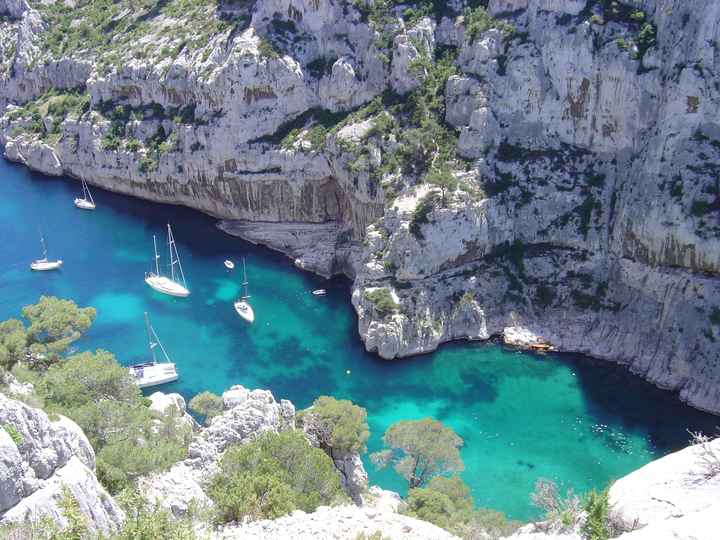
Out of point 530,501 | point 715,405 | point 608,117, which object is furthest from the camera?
point 608,117

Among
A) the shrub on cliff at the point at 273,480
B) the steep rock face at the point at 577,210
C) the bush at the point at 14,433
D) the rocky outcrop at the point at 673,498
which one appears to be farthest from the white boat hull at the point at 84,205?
the rocky outcrop at the point at 673,498

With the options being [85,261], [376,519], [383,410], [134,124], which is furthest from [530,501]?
[134,124]

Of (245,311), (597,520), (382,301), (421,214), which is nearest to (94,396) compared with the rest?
(597,520)

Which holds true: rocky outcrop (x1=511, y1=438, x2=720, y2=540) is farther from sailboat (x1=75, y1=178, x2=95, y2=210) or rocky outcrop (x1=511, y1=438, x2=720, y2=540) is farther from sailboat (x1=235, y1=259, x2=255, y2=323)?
sailboat (x1=75, y1=178, x2=95, y2=210)

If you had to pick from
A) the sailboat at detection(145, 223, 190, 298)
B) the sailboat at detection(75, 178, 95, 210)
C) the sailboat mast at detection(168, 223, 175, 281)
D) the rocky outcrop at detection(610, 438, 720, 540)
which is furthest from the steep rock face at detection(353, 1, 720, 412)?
the sailboat at detection(75, 178, 95, 210)

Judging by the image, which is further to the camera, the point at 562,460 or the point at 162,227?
the point at 162,227

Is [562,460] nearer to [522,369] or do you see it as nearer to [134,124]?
[522,369]

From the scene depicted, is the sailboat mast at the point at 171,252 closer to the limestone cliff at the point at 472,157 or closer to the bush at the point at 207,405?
the limestone cliff at the point at 472,157

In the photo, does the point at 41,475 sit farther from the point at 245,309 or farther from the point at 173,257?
the point at 173,257
